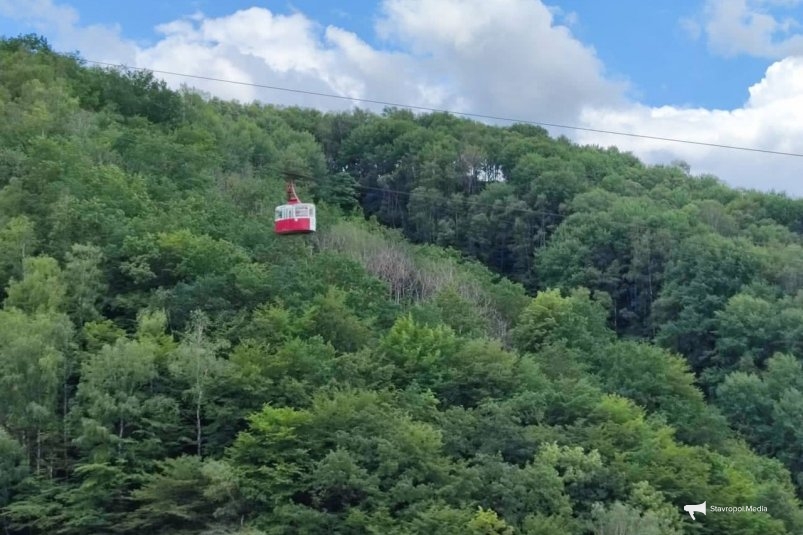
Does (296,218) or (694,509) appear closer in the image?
(296,218)

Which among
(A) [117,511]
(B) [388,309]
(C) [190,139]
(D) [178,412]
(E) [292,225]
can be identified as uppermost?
(C) [190,139]

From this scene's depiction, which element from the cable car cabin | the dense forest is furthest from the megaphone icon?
the cable car cabin

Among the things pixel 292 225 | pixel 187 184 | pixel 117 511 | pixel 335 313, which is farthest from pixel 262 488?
pixel 187 184

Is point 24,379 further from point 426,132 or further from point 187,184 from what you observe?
point 426,132

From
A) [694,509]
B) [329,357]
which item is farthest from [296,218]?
[694,509]

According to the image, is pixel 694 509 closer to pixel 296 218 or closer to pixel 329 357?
pixel 329 357

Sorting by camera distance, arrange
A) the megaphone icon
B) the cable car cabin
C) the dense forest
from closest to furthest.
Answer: the cable car cabin → the dense forest → the megaphone icon

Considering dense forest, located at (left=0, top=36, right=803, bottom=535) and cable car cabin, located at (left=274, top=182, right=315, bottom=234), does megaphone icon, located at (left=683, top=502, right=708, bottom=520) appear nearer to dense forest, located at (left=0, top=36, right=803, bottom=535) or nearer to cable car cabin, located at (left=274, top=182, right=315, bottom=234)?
dense forest, located at (left=0, top=36, right=803, bottom=535)

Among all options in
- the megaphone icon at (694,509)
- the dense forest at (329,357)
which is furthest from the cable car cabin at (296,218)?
the megaphone icon at (694,509)
